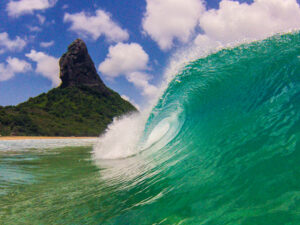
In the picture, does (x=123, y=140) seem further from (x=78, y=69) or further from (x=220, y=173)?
(x=78, y=69)

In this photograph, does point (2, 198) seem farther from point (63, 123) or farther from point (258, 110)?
point (63, 123)

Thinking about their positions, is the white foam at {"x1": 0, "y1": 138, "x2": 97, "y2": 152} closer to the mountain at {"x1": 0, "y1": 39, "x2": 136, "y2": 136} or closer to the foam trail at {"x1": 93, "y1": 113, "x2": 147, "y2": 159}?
the foam trail at {"x1": 93, "y1": 113, "x2": 147, "y2": 159}

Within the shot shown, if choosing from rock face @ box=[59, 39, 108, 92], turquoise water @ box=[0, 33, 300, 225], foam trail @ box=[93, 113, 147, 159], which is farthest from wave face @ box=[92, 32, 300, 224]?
rock face @ box=[59, 39, 108, 92]

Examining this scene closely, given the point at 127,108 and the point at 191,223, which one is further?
the point at 127,108

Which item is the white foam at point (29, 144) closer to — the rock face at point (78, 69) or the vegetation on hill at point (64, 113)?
the vegetation on hill at point (64, 113)

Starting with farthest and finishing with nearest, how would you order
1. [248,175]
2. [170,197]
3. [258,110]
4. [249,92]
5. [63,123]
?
[63,123] < [249,92] < [258,110] < [170,197] < [248,175]

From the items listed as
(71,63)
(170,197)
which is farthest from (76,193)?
(71,63)

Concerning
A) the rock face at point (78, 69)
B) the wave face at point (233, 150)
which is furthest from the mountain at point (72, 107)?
the wave face at point (233, 150)
